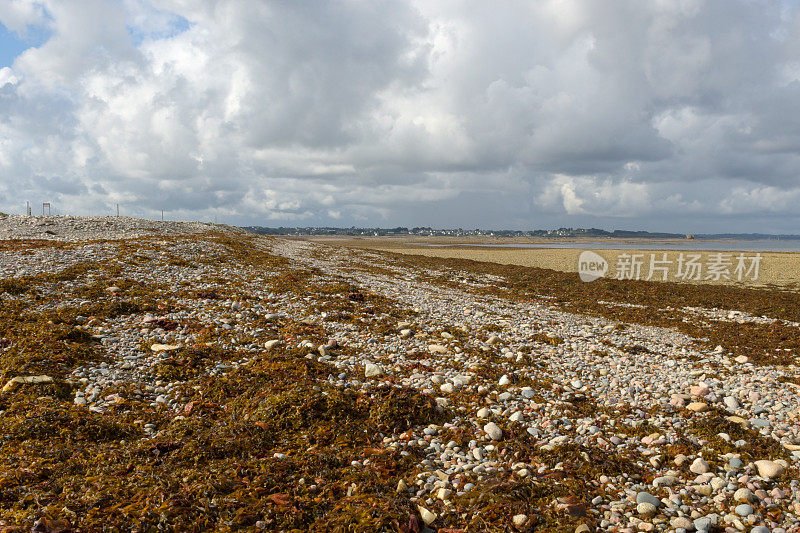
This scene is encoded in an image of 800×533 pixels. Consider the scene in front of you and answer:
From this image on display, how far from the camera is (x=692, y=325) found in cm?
1850

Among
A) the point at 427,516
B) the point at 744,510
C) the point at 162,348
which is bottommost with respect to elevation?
the point at 427,516

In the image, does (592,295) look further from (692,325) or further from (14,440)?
(14,440)

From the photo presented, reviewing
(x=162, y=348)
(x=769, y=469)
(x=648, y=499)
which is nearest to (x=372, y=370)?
(x=162, y=348)

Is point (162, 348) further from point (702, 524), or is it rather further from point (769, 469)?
point (769, 469)

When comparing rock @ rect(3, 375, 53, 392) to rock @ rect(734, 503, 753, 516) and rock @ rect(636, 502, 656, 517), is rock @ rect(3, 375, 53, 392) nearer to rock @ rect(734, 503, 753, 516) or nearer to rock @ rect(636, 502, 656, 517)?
rock @ rect(636, 502, 656, 517)

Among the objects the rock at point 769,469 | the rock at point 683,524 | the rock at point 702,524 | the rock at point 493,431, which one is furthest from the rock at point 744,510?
the rock at point 493,431

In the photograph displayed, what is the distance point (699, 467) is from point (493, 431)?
3.00 metres

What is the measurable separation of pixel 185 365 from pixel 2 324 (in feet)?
19.9

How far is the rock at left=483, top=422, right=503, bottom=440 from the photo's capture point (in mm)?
7266

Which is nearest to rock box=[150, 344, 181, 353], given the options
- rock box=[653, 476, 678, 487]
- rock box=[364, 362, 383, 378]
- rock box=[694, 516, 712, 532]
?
rock box=[364, 362, 383, 378]

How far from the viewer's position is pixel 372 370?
991 cm

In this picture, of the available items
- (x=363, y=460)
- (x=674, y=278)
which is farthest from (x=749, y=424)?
(x=674, y=278)

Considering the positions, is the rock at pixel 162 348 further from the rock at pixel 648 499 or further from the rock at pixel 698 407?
the rock at pixel 698 407

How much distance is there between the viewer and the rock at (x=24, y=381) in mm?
8250
